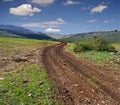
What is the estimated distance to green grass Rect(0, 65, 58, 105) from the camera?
14.2 m

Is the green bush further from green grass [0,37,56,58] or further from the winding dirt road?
the winding dirt road

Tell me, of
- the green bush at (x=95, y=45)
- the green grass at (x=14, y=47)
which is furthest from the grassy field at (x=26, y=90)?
the green bush at (x=95, y=45)

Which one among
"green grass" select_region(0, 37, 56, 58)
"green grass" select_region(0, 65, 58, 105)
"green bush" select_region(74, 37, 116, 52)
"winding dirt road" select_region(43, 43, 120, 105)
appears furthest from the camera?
"green bush" select_region(74, 37, 116, 52)

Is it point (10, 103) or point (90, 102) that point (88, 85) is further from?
point (10, 103)

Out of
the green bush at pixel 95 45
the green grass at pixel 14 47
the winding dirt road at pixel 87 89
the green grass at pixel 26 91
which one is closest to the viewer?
the green grass at pixel 26 91

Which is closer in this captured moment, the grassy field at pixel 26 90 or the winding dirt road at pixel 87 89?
the grassy field at pixel 26 90

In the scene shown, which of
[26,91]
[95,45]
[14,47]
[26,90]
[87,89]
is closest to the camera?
[26,91]

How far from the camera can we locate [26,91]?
53.7 ft

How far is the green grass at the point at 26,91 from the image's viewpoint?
1416 centimetres

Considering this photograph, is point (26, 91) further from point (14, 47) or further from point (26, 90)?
point (14, 47)

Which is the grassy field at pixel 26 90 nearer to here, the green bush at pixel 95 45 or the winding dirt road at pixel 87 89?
the winding dirt road at pixel 87 89

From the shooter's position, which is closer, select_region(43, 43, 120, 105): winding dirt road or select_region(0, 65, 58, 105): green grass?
select_region(0, 65, 58, 105): green grass

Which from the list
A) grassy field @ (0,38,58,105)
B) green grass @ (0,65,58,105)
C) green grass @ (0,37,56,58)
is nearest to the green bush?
green grass @ (0,37,56,58)

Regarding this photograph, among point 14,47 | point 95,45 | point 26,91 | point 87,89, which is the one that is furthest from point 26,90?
point 14,47
